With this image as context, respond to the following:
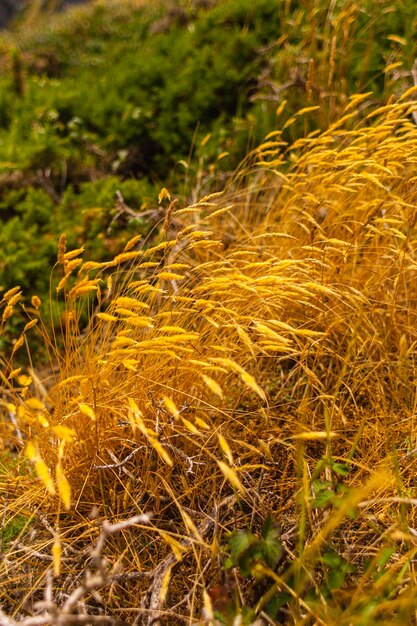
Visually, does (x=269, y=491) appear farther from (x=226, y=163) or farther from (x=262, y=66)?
(x=262, y=66)

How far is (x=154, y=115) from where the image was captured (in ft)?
11.9

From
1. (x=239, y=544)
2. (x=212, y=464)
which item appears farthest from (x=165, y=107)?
(x=239, y=544)

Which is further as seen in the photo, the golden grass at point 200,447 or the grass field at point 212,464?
the golden grass at point 200,447

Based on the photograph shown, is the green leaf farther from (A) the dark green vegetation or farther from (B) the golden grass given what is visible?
(A) the dark green vegetation

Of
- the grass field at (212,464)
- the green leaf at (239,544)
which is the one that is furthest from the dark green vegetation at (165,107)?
the green leaf at (239,544)

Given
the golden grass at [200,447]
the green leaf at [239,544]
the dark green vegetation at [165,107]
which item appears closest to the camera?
the green leaf at [239,544]

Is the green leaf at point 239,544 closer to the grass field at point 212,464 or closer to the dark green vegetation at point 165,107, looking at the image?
the grass field at point 212,464

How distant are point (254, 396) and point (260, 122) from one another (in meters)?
1.85

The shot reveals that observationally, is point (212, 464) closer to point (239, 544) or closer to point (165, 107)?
point (239, 544)

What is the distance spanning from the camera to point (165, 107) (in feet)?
11.7

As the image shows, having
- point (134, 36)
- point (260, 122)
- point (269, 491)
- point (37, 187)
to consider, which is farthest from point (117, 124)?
point (269, 491)

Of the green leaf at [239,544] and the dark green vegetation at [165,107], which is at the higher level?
the dark green vegetation at [165,107]

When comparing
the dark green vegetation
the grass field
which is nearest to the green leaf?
the grass field

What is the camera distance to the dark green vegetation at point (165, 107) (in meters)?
2.88
